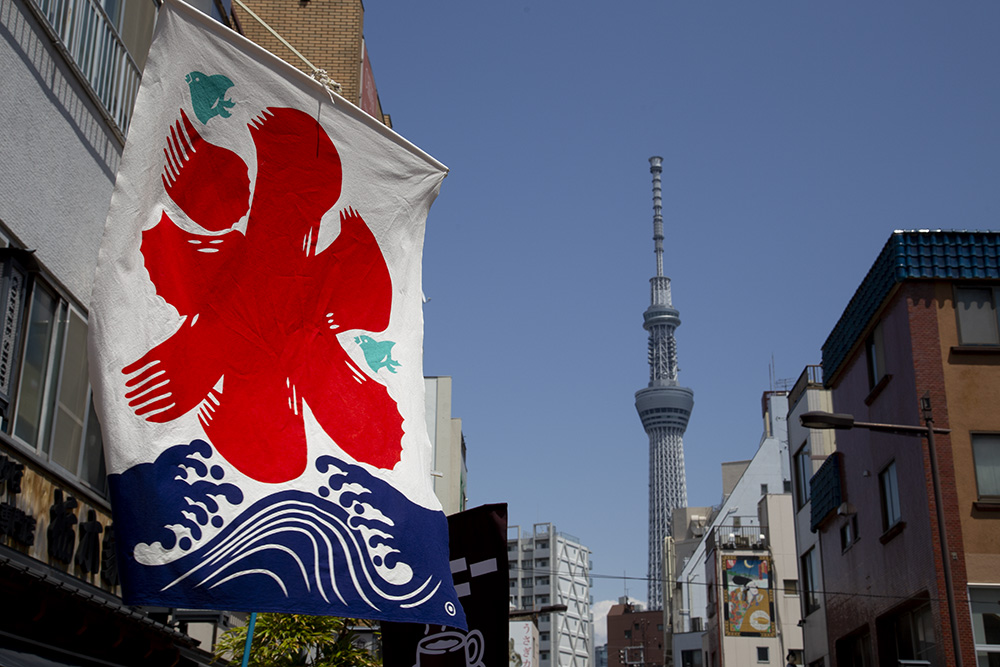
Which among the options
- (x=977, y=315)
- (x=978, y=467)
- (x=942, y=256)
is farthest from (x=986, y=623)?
(x=942, y=256)

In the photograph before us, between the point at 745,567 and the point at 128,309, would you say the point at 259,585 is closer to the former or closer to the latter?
the point at 128,309

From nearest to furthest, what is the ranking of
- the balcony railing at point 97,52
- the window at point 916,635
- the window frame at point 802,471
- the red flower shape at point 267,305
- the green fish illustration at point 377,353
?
the red flower shape at point 267,305
the green fish illustration at point 377,353
the balcony railing at point 97,52
the window at point 916,635
the window frame at point 802,471

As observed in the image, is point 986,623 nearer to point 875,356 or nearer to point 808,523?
point 875,356

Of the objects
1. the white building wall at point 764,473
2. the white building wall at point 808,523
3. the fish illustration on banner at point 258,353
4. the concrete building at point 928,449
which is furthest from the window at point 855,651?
the white building wall at point 764,473

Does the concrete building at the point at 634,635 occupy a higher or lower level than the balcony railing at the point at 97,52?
higher

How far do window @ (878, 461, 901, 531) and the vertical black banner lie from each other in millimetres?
14960

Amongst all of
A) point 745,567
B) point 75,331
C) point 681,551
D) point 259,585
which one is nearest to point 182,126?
point 259,585

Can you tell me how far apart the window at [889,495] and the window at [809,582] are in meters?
9.39

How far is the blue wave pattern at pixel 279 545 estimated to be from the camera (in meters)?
7.55

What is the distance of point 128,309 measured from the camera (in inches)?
323

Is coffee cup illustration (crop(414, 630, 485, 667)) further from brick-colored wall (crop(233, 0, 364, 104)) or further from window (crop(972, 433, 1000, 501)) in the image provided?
brick-colored wall (crop(233, 0, 364, 104))

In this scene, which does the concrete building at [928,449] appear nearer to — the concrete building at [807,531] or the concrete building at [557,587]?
the concrete building at [807,531]

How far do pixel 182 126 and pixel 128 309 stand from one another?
1.75 m

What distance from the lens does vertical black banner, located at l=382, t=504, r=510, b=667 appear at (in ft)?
42.3
